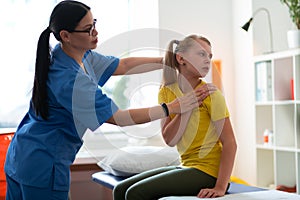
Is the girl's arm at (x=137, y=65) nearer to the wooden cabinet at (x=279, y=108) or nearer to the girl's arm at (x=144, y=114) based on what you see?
the girl's arm at (x=144, y=114)

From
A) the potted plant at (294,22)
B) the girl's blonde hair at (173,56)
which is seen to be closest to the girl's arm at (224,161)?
the girl's blonde hair at (173,56)

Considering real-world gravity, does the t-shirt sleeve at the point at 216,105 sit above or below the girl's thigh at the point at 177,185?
above

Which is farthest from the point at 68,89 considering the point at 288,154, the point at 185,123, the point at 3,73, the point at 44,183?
the point at 288,154

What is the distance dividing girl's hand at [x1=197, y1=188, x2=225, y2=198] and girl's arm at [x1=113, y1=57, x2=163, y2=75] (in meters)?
0.54

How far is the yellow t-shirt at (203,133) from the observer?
2039 millimetres

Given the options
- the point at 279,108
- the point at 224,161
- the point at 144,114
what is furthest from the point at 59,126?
the point at 279,108

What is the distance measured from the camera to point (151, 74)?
234 centimetres

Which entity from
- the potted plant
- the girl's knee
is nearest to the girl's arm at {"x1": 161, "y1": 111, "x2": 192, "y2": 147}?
the girl's knee

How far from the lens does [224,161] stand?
2039mm

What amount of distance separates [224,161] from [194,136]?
0.51 feet

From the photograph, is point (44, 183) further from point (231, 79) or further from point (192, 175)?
point (231, 79)

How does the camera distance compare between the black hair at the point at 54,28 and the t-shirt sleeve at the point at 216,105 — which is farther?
the t-shirt sleeve at the point at 216,105

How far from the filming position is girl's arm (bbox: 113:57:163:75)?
2172 mm

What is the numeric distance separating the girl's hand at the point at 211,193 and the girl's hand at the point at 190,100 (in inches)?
13.6
